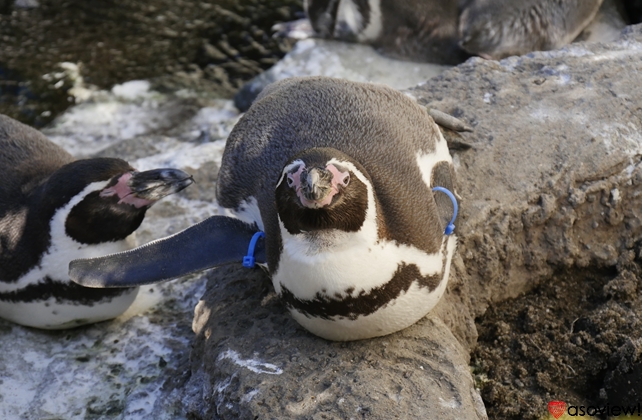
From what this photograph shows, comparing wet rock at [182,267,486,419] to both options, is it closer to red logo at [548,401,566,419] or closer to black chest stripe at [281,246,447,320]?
black chest stripe at [281,246,447,320]

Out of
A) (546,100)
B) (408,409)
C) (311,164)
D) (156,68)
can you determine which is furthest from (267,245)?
(156,68)

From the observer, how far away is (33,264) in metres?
3.28

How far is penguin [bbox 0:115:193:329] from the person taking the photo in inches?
128

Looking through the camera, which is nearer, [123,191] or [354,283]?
[354,283]

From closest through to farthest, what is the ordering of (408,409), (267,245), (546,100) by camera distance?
1. (408,409)
2. (267,245)
3. (546,100)

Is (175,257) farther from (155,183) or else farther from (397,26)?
(397,26)

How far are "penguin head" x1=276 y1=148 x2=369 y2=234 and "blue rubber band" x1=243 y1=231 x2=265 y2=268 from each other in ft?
1.30

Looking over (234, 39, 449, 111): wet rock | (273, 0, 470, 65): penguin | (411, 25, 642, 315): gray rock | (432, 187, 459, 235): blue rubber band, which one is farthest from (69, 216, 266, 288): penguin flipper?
(273, 0, 470, 65): penguin

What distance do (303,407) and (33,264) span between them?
138cm

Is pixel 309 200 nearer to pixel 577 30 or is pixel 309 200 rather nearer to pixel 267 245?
pixel 267 245

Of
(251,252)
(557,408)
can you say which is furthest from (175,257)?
(557,408)

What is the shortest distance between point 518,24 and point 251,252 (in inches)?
127

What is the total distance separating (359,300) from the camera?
244 centimetres

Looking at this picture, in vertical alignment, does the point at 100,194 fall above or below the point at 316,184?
below
